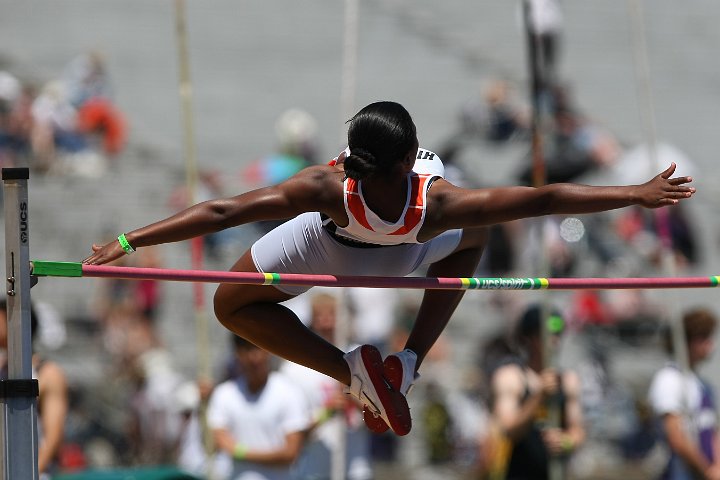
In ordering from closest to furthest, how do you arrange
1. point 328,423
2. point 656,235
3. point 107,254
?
1. point 107,254
2. point 328,423
3. point 656,235

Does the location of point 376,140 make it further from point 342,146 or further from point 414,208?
point 342,146

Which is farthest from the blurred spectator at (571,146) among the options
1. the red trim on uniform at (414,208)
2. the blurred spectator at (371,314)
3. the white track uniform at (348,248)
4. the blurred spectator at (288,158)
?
the red trim on uniform at (414,208)

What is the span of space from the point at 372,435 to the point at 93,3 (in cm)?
776

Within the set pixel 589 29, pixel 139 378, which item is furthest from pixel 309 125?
pixel 589 29

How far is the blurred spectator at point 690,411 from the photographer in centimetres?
701

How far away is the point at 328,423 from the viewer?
7742mm

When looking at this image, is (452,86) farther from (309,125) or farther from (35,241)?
(35,241)

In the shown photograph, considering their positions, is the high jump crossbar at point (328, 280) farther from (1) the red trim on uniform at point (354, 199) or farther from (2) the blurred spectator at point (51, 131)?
(2) the blurred spectator at point (51, 131)

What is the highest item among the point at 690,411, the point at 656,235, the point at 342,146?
the point at 342,146

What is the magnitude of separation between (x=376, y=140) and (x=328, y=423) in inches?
135

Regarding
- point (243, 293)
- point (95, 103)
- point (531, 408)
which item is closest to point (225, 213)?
point (243, 293)

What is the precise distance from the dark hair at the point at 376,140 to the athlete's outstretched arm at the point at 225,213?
16 centimetres

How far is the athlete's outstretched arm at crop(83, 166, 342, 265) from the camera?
179 inches

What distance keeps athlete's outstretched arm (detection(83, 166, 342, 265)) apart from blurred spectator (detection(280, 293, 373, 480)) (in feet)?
8.88
